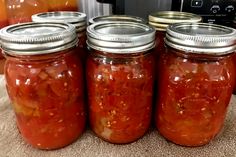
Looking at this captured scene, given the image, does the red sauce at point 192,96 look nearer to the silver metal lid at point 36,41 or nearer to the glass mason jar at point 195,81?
the glass mason jar at point 195,81

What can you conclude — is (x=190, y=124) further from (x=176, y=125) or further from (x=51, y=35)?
(x=51, y=35)

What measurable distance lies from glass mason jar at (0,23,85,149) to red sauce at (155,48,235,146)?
0.14 metres

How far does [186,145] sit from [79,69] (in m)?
0.22

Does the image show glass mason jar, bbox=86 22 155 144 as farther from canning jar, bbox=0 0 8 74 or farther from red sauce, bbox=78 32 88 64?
canning jar, bbox=0 0 8 74

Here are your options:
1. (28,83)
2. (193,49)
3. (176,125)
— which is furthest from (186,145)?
(28,83)

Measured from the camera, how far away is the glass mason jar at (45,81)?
0.36 m

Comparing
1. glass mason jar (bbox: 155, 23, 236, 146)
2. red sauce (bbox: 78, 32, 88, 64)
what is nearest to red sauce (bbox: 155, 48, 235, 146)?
glass mason jar (bbox: 155, 23, 236, 146)

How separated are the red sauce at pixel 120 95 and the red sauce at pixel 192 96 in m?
0.03

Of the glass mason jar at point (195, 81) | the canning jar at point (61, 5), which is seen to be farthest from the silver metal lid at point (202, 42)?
the canning jar at point (61, 5)

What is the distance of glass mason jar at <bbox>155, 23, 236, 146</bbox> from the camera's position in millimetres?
371

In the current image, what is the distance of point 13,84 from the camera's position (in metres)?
0.39

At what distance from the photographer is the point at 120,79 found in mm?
394

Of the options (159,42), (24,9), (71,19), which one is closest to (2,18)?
(24,9)

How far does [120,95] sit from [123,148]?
93mm
